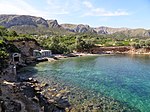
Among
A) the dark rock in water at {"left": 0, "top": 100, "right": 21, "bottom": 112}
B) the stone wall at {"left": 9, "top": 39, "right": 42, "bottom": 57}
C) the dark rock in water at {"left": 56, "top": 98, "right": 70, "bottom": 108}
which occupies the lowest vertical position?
the dark rock in water at {"left": 56, "top": 98, "right": 70, "bottom": 108}

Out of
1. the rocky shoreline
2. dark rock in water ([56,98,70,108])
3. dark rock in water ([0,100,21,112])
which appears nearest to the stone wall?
the rocky shoreline

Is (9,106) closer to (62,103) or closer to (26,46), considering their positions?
(62,103)

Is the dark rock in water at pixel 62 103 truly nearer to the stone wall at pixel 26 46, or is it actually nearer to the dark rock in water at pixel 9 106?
the dark rock in water at pixel 9 106

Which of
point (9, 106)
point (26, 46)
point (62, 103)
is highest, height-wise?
point (26, 46)

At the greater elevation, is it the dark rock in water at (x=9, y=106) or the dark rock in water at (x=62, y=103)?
the dark rock in water at (x=9, y=106)

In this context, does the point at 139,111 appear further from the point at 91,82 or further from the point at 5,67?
the point at 5,67

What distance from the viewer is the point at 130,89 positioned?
96.7 ft

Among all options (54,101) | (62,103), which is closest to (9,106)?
(62,103)

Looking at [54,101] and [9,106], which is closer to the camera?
[9,106]

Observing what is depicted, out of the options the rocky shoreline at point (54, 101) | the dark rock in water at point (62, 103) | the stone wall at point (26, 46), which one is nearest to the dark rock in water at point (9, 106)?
the rocky shoreline at point (54, 101)

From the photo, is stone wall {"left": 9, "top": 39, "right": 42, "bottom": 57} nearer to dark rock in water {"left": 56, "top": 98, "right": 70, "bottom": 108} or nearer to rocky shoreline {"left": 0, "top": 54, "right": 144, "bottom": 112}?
rocky shoreline {"left": 0, "top": 54, "right": 144, "bottom": 112}

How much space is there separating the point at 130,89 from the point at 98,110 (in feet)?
32.1

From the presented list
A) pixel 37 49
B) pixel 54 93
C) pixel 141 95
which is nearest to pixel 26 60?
pixel 37 49

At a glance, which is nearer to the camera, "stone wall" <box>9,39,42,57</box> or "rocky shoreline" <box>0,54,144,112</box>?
"rocky shoreline" <box>0,54,144,112</box>
